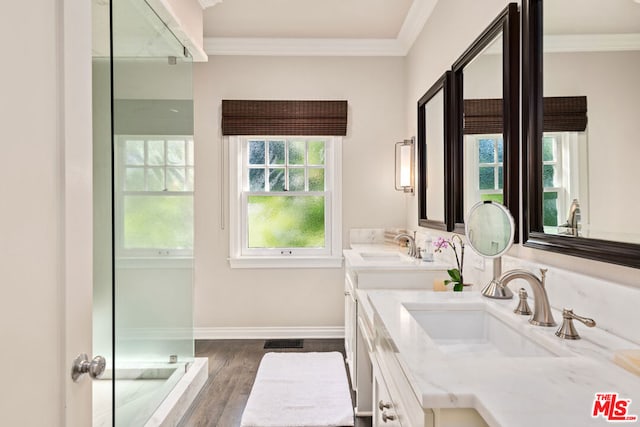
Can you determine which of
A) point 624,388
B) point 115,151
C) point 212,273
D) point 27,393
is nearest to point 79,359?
point 27,393

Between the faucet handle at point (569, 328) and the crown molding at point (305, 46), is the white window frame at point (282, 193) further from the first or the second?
the faucet handle at point (569, 328)

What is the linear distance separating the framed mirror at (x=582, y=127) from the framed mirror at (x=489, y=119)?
86mm

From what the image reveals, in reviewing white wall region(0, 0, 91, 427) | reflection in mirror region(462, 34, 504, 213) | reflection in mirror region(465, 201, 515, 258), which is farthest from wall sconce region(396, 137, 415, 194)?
white wall region(0, 0, 91, 427)

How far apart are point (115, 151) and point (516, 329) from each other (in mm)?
1695

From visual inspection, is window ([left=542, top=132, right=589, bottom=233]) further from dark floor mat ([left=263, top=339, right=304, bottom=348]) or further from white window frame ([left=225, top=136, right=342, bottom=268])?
dark floor mat ([left=263, top=339, right=304, bottom=348])

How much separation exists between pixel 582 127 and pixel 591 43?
245mm

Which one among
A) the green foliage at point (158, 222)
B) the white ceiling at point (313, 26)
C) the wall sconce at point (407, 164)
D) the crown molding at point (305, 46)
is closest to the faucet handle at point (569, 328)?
the green foliage at point (158, 222)

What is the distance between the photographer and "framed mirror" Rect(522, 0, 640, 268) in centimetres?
100

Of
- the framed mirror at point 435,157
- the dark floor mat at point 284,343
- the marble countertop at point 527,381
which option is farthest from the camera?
the dark floor mat at point 284,343

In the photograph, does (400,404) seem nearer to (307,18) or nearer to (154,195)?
(154,195)

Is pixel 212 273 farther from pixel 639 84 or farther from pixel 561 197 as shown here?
pixel 639 84

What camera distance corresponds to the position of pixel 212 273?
354 cm

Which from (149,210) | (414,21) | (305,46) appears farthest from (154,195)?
(414,21)

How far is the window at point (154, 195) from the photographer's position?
1.76 meters
